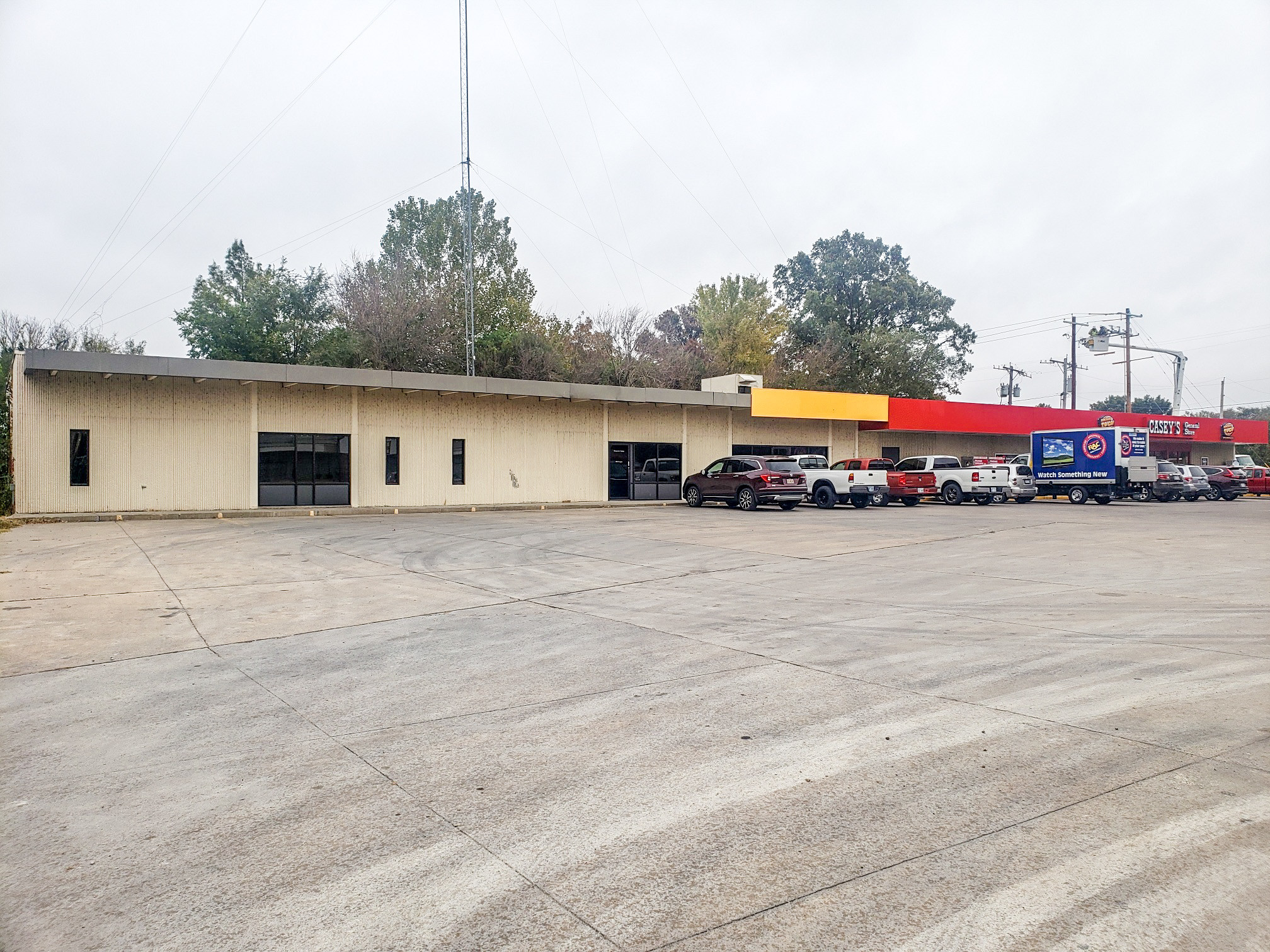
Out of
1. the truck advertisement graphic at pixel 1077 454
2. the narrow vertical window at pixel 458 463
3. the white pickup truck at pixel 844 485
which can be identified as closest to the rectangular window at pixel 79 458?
the narrow vertical window at pixel 458 463

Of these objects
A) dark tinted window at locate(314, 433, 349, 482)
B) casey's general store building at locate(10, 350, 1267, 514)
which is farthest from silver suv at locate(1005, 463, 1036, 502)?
dark tinted window at locate(314, 433, 349, 482)

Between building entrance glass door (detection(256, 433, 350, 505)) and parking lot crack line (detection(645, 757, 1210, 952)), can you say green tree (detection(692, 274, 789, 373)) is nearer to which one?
building entrance glass door (detection(256, 433, 350, 505))

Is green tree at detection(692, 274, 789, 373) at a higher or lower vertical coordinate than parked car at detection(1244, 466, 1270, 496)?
higher

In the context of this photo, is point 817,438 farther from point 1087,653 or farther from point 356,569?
point 1087,653

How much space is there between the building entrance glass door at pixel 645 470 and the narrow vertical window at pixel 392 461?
827 cm

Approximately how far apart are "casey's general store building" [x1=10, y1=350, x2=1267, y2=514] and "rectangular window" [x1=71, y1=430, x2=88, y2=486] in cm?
3

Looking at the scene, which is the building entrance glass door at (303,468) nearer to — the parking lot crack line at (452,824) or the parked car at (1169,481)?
the parking lot crack line at (452,824)

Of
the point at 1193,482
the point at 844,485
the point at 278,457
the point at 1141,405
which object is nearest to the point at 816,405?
the point at 844,485

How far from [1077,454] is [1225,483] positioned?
35.9ft

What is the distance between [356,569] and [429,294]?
38297 mm

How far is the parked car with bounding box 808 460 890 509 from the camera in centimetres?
3061

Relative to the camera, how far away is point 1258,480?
45.5 m

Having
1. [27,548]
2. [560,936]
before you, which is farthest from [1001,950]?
[27,548]

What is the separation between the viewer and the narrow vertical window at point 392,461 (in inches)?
1057
